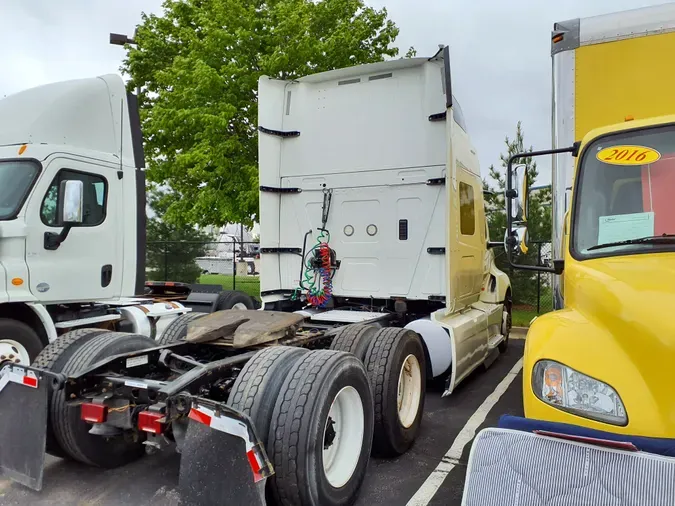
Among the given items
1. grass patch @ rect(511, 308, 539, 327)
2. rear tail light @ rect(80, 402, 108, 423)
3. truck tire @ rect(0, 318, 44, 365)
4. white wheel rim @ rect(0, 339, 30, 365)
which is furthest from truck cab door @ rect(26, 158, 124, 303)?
grass patch @ rect(511, 308, 539, 327)

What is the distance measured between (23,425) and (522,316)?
10873mm

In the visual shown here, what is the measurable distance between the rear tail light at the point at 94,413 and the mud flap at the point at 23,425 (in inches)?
9.8

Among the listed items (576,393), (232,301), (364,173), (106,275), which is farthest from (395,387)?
(232,301)

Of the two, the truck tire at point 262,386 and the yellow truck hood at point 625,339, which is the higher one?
the yellow truck hood at point 625,339

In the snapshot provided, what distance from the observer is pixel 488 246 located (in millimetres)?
8297

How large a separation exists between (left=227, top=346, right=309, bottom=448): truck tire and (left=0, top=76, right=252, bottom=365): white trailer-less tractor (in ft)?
8.93

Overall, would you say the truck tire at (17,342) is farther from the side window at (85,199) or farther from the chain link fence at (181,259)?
the chain link fence at (181,259)

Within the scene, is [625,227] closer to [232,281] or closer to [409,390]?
[409,390]

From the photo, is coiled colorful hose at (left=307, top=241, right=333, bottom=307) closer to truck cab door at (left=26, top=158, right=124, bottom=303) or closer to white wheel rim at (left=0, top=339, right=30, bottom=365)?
truck cab door at (left=26, top=158, right=124, bottom=303)

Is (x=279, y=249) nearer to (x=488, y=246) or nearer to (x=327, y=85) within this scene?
(x=327, y=85)

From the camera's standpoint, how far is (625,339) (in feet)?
8.32

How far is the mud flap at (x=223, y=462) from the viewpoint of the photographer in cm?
257

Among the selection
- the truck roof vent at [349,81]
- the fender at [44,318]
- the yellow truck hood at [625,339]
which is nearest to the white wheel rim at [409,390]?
the yellow truck hood at [625,339]

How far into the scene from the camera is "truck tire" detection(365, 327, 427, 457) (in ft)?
13.3
